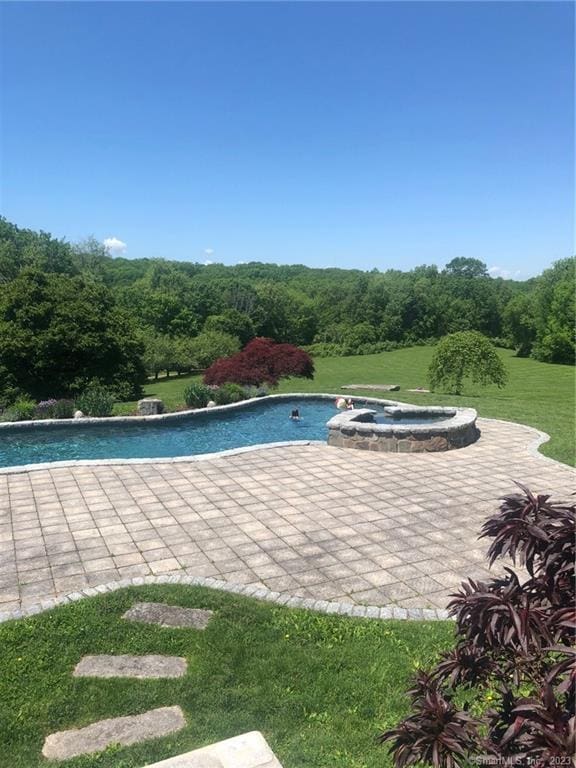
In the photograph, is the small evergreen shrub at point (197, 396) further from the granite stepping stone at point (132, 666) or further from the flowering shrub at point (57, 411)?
the granite stepping stone at point (132, 666)

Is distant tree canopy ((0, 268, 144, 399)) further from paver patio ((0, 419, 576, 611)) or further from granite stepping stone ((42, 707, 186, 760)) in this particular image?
granite stepping stone ((42, 707, 186, 760))

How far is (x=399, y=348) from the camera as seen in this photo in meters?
59.8

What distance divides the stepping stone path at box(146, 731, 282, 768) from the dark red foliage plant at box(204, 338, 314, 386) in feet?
56.5

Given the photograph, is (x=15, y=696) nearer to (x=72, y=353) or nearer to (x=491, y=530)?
(x=491, y=530)

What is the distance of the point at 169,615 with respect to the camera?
500cm

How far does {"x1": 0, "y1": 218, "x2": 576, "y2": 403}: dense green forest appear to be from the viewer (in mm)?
21172

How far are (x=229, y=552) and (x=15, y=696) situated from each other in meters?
2.96

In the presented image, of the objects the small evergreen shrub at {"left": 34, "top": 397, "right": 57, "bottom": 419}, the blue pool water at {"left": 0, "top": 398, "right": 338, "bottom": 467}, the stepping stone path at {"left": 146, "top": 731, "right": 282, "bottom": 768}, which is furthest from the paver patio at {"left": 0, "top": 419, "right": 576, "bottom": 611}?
the small evergreen shrub at {"left": 34, "top": 397, "right": 57, "bottom": 419}

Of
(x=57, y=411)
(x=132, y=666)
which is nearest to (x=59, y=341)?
(x=57, y=411)

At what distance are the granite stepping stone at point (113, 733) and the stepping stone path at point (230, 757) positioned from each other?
840mm

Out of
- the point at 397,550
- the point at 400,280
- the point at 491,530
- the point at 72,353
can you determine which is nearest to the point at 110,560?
the point at 397,550

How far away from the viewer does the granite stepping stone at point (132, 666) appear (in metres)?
4.18

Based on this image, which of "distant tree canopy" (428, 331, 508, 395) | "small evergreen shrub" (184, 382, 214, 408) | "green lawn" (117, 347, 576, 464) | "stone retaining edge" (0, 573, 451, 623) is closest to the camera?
"stone retaining edge" (0, 573, 451, 623)

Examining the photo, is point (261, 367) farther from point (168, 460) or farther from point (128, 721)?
point (128, 721)
